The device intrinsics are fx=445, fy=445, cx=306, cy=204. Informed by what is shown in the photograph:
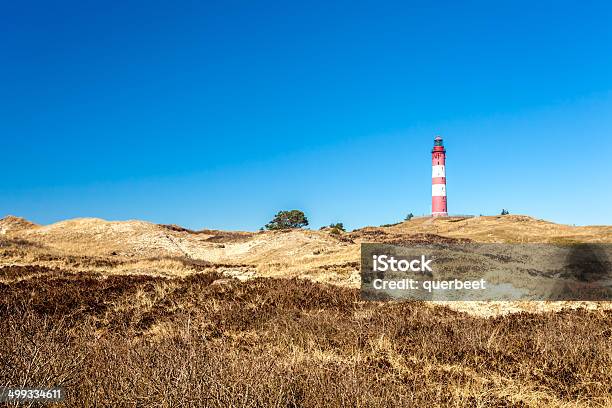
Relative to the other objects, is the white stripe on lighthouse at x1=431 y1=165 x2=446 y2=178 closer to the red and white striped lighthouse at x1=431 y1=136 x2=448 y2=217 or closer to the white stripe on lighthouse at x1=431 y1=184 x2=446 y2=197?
the red and white striped lighthouse at x1=431 y1=136 x2=448 y2=217

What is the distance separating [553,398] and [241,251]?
40.1 metres

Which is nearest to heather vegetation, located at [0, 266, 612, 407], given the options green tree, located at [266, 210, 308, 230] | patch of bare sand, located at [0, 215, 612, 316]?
patch of bare sand, located at [0, 215, 612, 316]

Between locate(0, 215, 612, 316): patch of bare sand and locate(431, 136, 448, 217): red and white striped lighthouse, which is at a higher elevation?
locate(431, 136, 448, 217): red and white striped lighthouse

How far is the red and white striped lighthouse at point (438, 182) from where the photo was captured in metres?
81.7

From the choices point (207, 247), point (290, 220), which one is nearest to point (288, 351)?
point (207, 247)

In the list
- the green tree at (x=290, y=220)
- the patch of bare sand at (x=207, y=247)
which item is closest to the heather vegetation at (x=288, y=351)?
the patch of bare sand at (x=207, y=247)

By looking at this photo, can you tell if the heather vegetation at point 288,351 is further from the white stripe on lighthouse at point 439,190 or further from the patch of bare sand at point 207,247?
the white stripe on lighthouse at point 439,190

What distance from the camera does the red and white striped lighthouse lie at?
81.7 metres

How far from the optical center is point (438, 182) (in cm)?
8181

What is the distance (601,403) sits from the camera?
6023 millimetres

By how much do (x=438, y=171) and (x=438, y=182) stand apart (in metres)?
2.10

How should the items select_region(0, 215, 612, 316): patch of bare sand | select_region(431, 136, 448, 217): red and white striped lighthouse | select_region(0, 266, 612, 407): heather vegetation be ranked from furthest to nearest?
select_region(431, 136, 448, 217): red and white striped lighthouse < select_region(0, 215, 612, 316): patch of bare sand < select_region(0, 266, 612, 407): heather vegetation

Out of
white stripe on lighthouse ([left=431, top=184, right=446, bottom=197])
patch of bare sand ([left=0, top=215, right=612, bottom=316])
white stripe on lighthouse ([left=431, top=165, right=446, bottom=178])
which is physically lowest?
patch of bare sand ([left=0, top=215, right=612, bottom=316])

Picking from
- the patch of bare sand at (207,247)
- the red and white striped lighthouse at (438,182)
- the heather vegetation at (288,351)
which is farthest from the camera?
the red and white striped lighthouse at (438,182)
